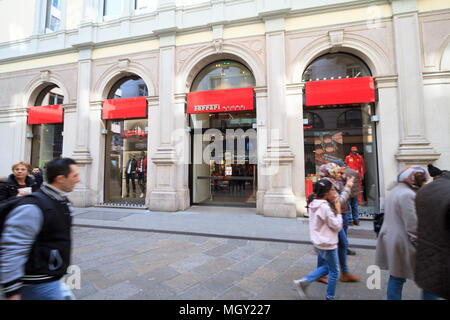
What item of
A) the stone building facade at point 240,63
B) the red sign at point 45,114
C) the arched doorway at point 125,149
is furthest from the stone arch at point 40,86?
the arched doorway at point 125,149

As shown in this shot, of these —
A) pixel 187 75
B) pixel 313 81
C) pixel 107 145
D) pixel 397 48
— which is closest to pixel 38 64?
pixel 107 145

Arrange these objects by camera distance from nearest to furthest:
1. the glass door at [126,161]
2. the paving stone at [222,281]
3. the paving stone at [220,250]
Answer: the paving stone at [222,281]
the paving stone at [220,250]
the glass door at [126,161]

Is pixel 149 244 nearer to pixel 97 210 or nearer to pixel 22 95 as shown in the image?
pixel 97 210

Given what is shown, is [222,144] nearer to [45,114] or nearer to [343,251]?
[343,251]

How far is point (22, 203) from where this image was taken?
161cm

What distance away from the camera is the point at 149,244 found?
4961 mm

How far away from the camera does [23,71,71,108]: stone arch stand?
1043 centimetres

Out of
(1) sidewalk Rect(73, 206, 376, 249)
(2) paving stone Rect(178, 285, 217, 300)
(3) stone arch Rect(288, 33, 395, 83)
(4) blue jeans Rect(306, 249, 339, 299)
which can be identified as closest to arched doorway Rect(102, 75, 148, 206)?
(1) sidewalk Rect(73, 206, 376, 249)

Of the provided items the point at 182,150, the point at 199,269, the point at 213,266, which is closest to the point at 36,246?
the point at 199,269

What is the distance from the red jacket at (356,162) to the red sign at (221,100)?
4.08 meters

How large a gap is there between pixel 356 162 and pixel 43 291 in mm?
8907

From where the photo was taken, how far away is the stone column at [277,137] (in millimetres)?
7426

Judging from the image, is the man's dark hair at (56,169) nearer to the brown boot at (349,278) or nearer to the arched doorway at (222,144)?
the brown boot at (349,278)
